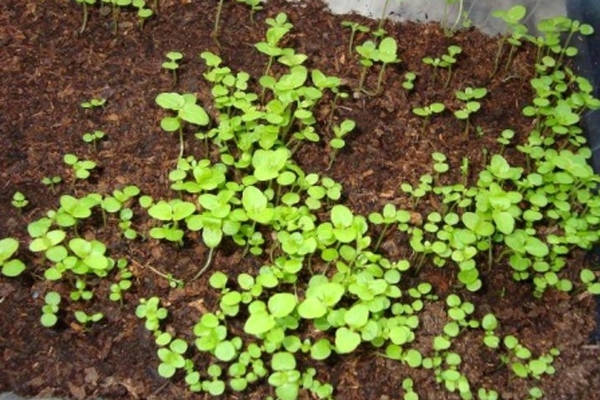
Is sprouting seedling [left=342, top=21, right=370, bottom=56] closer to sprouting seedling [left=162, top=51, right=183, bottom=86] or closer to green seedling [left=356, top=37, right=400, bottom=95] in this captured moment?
green seedling [left=356, top=37, right=400, bottom=95]

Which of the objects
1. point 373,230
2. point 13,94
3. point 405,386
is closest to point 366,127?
point 373,230

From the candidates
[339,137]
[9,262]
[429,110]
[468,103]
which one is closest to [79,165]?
[9,262]

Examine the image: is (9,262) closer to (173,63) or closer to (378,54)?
(173,63)

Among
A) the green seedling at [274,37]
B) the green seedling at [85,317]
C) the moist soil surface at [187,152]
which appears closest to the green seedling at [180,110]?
the moist soil surface at [187,152]

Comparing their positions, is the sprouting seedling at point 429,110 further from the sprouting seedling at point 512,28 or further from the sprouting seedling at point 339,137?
the sprouting seedling at point 512,28

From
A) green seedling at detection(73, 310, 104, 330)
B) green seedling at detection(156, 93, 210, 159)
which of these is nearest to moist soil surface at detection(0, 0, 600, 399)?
green seedling at detection(73, 310, 104, 330)

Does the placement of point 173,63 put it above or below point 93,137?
above
